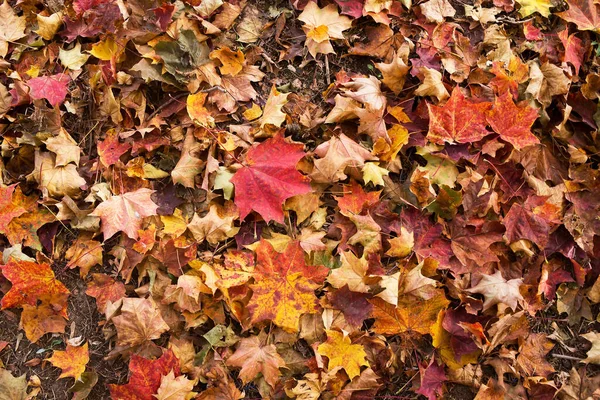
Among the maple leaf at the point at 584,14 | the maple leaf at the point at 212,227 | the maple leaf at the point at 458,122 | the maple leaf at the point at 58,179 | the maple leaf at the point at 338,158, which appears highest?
the maple leaf at the point at 584,14

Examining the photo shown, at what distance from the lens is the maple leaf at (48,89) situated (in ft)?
7.82

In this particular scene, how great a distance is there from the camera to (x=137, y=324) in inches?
83.6

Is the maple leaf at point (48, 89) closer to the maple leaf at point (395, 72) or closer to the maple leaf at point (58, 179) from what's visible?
the maple leaf at point (58, 179)

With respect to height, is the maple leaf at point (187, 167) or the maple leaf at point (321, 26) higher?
the maple leaf at point (321, 26)

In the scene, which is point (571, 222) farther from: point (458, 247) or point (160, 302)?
point (160, 302)

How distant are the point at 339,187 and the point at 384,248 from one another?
0.35m

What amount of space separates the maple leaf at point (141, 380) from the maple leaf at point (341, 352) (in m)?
0.64

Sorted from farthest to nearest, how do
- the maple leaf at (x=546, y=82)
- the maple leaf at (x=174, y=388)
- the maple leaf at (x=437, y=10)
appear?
1. the maple leaf at (x=437, y=10)
2. the maple leaf at (x=546, y=82)
3. the maple leaf at (x=174, y=388)

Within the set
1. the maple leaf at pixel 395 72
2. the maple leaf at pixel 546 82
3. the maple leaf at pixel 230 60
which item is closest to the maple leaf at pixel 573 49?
the maple leaf at pixel 546 82

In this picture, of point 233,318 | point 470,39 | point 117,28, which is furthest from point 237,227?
point 470,39

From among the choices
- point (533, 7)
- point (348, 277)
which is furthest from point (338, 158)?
point (533, 7)

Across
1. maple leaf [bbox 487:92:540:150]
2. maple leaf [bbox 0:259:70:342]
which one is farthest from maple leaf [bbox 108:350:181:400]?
maple leaf [bbox 487:92:540:150]

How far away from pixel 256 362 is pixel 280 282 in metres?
0.36

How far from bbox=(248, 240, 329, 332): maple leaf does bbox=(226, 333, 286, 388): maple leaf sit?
5.3 inches
